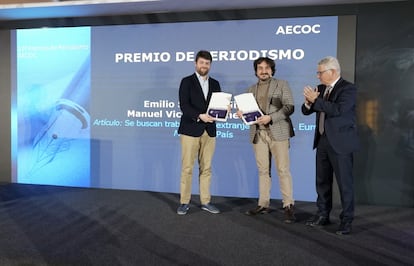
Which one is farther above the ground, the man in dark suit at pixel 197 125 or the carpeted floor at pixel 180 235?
the man in dark suit at pixel 197 125

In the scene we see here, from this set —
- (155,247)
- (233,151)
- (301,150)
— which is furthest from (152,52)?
(155,247)

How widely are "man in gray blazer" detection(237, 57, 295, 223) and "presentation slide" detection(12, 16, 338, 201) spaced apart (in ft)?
2.79

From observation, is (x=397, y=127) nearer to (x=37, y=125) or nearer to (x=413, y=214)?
(x=413, y=214)

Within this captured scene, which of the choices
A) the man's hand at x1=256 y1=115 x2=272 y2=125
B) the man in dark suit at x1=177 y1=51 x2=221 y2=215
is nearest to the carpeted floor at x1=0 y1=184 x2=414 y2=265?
the man in dark suit at x1=177 y1=51 x2=221 y2=215

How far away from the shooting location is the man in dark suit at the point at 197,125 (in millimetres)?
3814

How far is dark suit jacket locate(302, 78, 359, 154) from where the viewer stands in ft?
10.3

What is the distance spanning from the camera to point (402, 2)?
423 cm

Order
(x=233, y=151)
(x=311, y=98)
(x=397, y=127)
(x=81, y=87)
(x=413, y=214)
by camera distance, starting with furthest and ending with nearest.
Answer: (x=81, y=87) < (x=233, y=151) < (x=397, y=127) < (x=413, y=214) < (x=311, y=98)

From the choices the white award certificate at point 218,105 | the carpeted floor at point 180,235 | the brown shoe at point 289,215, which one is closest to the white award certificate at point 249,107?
the white award certificate at point 218,105

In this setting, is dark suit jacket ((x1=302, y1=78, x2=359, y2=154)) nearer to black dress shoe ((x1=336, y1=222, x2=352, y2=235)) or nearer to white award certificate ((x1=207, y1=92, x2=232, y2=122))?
black dress shoe ((x1=336, y1=222, x2=352, y2=235))

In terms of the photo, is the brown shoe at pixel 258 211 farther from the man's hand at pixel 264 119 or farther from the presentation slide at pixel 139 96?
the man's hand at pixel 264 119

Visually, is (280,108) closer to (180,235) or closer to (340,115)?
(340,115)

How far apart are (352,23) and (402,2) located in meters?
0.55

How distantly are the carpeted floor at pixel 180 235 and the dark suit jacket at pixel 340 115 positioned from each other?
30.5 inches
